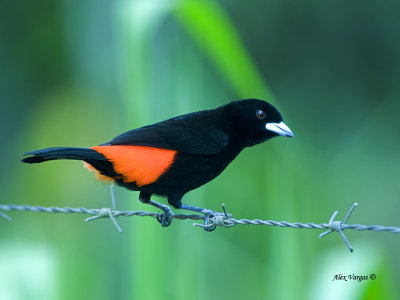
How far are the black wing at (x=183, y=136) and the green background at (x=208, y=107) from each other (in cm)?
10

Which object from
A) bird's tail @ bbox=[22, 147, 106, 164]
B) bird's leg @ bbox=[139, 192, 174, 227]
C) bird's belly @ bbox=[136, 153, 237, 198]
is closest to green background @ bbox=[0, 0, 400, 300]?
bird's leg @ bbox=[139, 192, 174, 227]

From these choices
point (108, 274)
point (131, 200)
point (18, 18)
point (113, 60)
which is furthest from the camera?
point (18, 18)

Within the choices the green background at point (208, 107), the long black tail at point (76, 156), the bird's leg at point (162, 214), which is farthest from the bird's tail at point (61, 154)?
the bird's leg at point (162, 214)

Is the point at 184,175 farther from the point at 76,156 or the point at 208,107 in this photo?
the point at 208,107

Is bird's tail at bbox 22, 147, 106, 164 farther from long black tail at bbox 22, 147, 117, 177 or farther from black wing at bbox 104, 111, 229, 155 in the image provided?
black wing at bbox 104, 111, 229, 155

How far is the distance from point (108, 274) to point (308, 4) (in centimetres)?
555

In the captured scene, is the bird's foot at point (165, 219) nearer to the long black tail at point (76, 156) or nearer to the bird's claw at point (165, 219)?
the bird's claw at point (165, 219)

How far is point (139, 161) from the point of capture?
281 cm

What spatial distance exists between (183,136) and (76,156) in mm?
553

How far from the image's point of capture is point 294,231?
3121mm

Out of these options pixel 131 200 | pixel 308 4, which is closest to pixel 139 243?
pixel 131 200

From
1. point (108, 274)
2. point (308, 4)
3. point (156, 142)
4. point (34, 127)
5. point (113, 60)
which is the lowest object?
point (108, 274)

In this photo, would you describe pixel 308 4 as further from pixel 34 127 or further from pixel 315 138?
pixel 34 127

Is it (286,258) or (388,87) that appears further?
(388,87)
